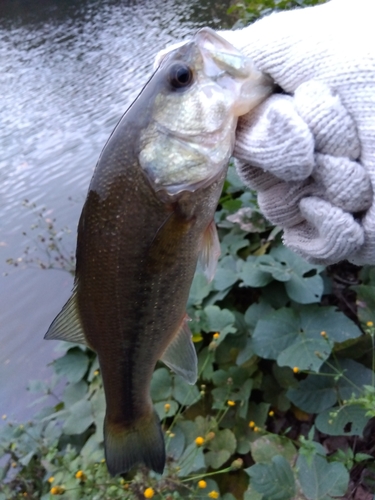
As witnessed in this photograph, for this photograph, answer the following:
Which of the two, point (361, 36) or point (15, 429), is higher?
point (361, 36)

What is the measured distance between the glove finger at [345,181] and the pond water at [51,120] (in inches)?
134

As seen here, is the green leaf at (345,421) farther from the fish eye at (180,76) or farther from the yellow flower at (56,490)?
the fish eye at (180,76)

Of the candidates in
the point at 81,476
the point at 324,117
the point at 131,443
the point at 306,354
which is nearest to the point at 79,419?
the point at 81,476

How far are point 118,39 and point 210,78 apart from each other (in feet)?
52.2

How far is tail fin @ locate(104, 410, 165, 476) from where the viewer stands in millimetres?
1805

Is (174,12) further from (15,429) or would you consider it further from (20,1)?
(15,429)

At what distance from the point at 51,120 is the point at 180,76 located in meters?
9.01

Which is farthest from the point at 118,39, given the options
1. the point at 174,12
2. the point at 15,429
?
the point at 15,429

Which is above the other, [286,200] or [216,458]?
[286,200]

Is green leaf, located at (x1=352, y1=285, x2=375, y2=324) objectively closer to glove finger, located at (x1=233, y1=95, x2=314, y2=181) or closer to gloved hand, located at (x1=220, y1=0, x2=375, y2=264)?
gloved hand, located at (x1=220, y1=0, x2=375, y2=264)

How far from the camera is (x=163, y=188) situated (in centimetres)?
142

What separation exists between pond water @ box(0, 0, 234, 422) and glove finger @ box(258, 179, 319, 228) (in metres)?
3.14

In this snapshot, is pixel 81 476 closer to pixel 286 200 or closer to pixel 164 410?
pixel 164 410

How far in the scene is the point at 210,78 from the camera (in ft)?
4.53
